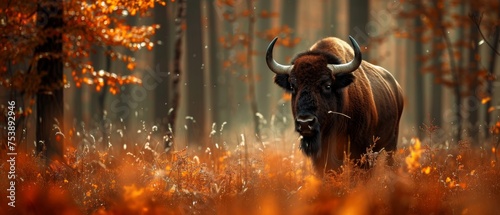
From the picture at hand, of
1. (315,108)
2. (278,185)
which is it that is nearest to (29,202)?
(278,185)

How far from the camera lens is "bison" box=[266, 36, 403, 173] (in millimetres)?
7986

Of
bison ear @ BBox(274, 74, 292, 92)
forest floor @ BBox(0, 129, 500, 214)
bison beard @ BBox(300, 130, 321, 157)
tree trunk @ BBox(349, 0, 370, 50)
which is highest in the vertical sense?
tree trunk @ BBox(349, 0, 370, 50)

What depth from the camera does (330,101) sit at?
27.3 ft

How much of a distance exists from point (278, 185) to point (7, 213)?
2526 mm

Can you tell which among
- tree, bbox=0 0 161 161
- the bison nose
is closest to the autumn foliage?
tree, bbox=0 0 161 161

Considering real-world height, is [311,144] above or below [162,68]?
below

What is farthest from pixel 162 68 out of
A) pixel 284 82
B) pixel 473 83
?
pixel 284 82

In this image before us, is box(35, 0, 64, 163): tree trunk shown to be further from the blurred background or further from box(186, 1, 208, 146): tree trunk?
box(186, 1, 208, 146): tree trunk

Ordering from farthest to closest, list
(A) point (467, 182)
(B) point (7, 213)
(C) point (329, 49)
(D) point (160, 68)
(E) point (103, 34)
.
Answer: (D) point (160, 68)
(E) point (103, 34)
(C) point (329, 49)
(A) point (467, 182)
(B) point (7, 213)

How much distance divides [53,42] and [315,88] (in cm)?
425

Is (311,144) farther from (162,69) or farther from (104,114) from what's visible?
Answer: (162,69)

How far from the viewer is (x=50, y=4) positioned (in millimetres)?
9367

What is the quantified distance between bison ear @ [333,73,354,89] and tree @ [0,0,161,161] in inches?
107

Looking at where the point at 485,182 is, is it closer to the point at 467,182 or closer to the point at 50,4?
the point at 467,182
